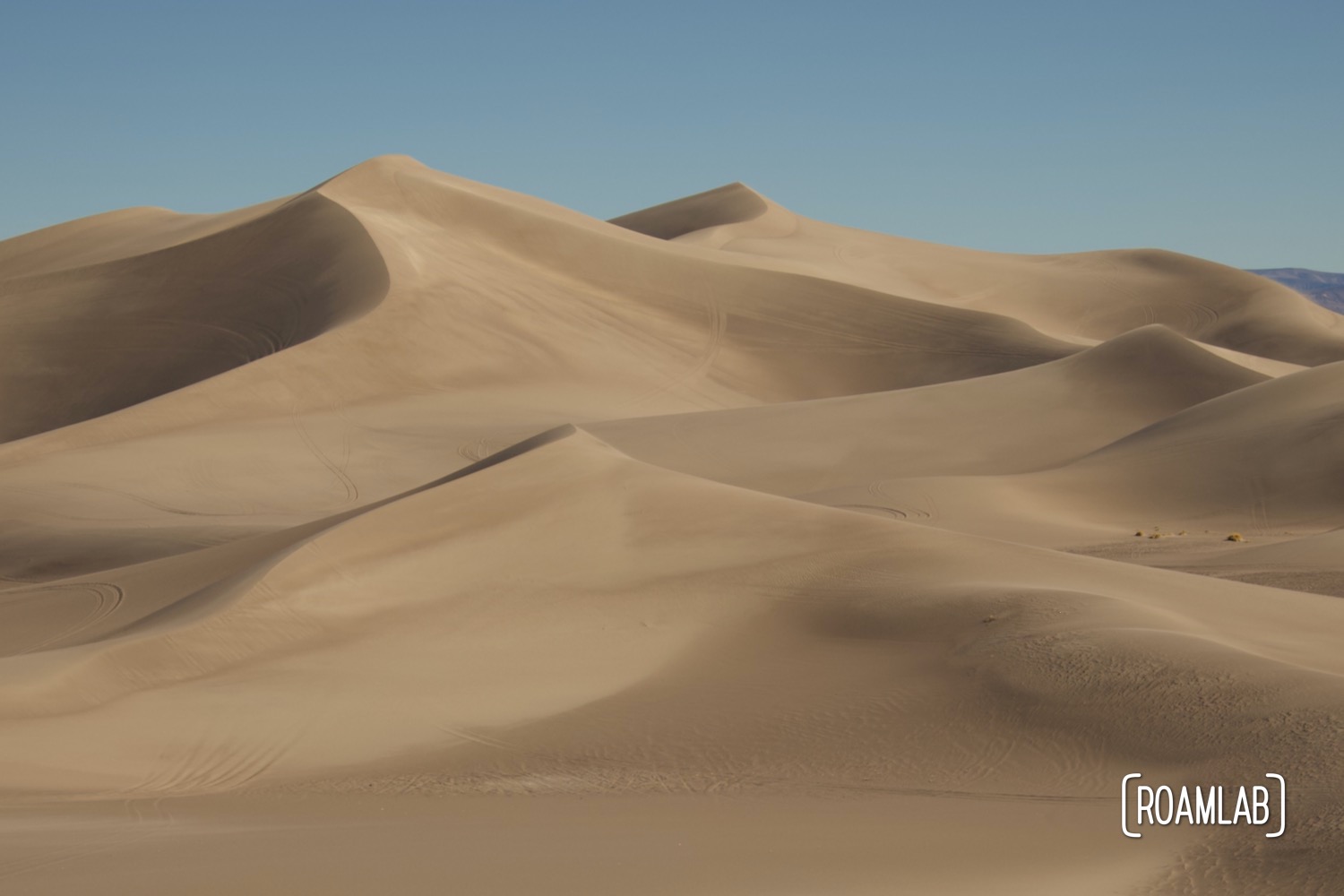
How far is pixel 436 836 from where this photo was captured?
22.1 feet

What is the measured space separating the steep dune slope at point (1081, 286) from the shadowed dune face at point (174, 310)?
18.7m

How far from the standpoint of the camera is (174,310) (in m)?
35.2

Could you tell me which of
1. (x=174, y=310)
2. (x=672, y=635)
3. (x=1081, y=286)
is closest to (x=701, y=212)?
(x=1081, y=286)

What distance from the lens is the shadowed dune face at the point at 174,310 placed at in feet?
108

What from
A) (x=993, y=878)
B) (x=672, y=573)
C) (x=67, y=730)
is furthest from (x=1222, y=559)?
(x=67, y=730)

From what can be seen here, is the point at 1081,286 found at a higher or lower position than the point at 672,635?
higher

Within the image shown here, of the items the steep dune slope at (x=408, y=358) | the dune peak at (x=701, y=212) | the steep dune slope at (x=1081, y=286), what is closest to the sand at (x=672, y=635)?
the steep dune slope at (x=408, y=358)

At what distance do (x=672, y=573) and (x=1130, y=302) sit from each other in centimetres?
4908

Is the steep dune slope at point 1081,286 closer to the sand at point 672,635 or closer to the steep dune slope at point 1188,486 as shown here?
the sand at point 672,635

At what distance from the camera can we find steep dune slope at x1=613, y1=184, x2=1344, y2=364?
53.6 meters

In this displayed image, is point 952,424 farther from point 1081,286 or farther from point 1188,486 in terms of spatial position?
point 1081,286

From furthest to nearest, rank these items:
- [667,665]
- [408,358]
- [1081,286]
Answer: [1081,286] → [408,358] → [667,665]

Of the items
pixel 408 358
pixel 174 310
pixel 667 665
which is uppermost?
pixel 174 310

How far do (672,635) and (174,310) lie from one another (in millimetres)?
Answer: 27439
